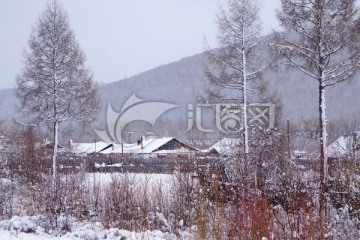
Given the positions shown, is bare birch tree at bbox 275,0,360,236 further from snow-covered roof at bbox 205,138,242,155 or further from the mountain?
the mountain

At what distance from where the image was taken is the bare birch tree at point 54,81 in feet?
60.8

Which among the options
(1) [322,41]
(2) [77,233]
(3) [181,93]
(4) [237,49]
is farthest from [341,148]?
(3) [181,93]

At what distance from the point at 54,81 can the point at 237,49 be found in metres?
8.43

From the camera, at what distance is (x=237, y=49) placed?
16031 mm

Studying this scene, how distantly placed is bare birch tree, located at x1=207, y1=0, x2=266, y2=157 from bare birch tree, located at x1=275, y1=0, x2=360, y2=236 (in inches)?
130

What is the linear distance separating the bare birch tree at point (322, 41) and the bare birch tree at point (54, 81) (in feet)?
33.0

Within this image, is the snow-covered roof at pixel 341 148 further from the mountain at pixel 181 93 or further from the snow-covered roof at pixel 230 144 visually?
the mountain at pixel 181 93

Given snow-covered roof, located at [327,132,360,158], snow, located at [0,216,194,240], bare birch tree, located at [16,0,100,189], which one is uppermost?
bare birch tree, located at [16,0,100,189]

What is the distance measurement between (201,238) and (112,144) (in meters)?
55.5

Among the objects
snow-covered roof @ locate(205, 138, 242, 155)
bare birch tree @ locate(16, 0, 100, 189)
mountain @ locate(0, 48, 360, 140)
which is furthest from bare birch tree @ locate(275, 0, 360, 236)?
mountain @ locate(0, 48, 360, 140)

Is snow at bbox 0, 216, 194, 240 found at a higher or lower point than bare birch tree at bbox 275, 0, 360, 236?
lower

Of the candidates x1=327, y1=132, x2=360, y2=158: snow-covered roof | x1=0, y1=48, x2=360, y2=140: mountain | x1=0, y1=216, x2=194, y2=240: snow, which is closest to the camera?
x1=0, y1=216, x2=194, y2=240: snow

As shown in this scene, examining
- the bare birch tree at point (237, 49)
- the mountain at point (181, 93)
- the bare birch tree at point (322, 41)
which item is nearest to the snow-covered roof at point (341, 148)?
the bare birch tree at point (322, 41)

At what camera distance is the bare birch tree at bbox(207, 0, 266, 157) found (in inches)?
634
